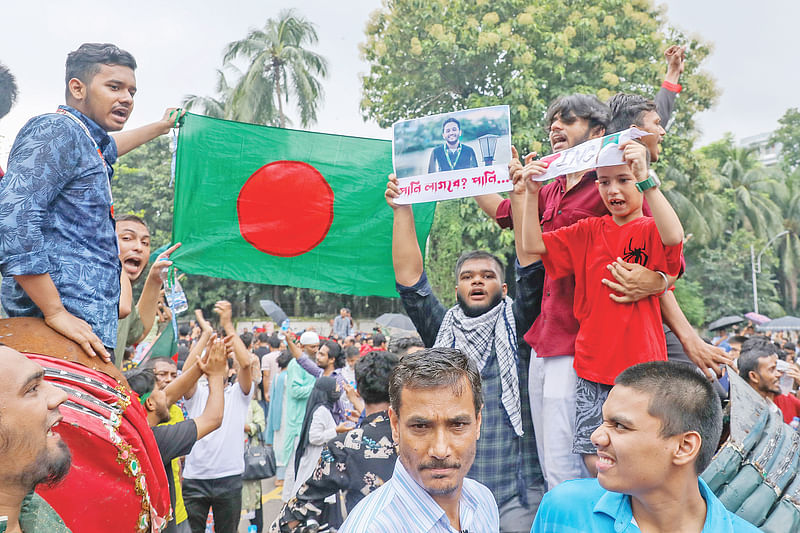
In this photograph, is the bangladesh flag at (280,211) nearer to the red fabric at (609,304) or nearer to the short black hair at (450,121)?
the short black hair at (450,121)

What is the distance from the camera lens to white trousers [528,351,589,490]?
9.80 ft

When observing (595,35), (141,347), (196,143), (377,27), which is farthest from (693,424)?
(377,27)

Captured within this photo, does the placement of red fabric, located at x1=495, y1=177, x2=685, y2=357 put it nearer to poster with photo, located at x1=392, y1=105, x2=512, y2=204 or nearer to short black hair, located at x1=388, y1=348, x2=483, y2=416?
poster with photo, located at x1=392, y1=105, x2=512, y2=204

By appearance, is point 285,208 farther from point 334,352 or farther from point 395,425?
point 395,425

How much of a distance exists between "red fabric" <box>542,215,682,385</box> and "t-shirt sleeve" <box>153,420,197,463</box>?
205cm

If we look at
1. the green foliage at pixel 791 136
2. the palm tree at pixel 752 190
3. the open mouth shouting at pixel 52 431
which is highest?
the green foliage at pixel 791 136

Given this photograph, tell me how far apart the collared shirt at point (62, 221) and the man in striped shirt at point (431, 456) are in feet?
3.87

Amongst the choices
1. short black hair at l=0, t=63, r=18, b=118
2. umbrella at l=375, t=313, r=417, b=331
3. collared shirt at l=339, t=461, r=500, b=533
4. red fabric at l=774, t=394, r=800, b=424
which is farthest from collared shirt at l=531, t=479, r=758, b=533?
umbrella at l=375, t=313, r=417, b=331

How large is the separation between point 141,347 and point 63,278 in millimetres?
6555

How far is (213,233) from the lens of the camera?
5.22 meters

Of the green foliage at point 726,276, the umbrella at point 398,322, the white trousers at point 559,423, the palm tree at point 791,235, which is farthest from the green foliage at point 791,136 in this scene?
the white trousers at point 559,423

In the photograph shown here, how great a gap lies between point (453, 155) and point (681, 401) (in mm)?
1747

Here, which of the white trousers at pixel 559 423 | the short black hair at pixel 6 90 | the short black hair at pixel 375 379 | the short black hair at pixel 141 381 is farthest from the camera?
the short black hair at pixel 141 381

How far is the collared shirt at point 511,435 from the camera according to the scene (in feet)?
10.7
